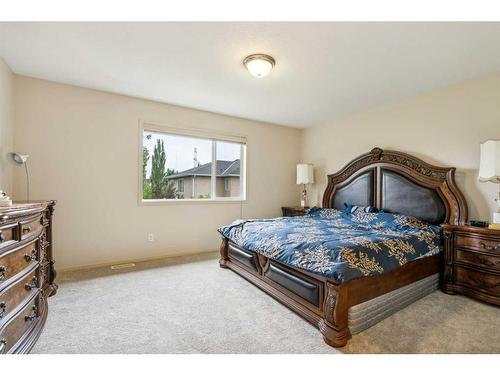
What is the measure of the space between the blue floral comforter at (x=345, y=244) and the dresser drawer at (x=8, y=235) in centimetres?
186

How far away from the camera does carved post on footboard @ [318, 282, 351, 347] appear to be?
1.69 metres

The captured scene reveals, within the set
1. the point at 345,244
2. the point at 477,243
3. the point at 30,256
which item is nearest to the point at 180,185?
the point at 30,256

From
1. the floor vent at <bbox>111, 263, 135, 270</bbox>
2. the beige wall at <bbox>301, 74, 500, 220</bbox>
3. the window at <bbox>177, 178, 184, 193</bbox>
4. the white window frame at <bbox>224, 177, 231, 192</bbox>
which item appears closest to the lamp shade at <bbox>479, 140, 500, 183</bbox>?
the beige wall at <bbox>301, 74, 500, 220</bbox>

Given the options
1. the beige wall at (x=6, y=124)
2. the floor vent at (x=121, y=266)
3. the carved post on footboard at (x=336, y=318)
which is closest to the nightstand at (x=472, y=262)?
the carved post on footboard at (x=336, y=318)

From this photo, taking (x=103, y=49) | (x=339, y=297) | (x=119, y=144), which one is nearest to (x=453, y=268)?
(x=339, y=297)

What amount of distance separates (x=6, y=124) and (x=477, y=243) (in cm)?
503

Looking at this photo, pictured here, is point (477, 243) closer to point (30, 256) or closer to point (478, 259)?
point (478, 259)

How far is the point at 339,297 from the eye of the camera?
1.71 meters

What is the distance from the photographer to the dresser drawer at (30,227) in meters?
1.60

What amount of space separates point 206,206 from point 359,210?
2454 millimetres

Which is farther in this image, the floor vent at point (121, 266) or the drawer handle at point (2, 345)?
the floor vent at point (121, 266)

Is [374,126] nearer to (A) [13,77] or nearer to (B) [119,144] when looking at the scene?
(B) [119,144]

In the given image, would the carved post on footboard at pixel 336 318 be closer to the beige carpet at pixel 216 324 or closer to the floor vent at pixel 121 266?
the beige carpet at pixel 216 324

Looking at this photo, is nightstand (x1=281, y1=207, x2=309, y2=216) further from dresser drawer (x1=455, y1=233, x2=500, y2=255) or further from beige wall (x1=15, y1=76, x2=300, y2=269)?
dresser drawer (x1=455, y1=233, x2=500, y2=255)
